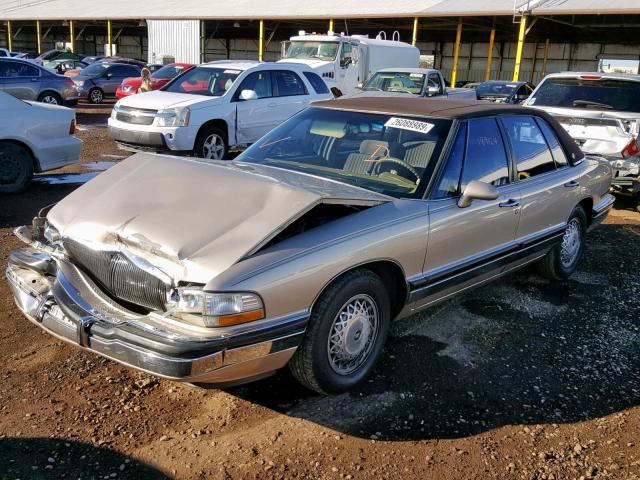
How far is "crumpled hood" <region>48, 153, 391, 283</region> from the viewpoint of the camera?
2.99 m

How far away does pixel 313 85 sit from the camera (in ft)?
38.6

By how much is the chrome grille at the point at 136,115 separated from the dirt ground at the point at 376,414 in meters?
5.54

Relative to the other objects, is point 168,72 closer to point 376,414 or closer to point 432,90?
point 432,90

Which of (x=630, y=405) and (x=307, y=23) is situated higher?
(x=307, y=23)

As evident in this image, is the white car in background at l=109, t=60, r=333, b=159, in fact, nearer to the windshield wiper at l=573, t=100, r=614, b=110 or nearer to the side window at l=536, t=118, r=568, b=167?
the windshield wiper at l=573, t=100, r=614, b=110

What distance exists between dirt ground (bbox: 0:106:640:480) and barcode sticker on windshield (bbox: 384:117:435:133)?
1434 millimetres

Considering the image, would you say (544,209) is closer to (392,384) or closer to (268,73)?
(392,384)

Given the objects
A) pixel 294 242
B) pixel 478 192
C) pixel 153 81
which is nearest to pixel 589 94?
pixel 478 192

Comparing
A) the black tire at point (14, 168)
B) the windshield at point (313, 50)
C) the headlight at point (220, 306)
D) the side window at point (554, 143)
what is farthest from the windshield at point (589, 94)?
the windshield at point (313, 50)

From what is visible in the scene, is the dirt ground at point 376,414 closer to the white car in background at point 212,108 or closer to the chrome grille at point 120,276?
the chrome grille at point 120,276

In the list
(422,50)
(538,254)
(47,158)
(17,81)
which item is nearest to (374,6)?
(422,50)

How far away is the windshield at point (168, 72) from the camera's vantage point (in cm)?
2084

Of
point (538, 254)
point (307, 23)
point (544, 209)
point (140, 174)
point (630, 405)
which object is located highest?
point (307, 23)

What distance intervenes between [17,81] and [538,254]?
13.5 meters
